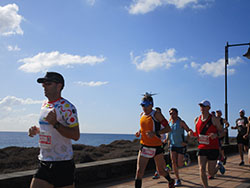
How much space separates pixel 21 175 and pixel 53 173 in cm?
286

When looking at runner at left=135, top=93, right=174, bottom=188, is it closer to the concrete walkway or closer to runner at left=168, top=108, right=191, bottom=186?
the concrete walkway

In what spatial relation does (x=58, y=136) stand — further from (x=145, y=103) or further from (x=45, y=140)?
(x=145, y=103)

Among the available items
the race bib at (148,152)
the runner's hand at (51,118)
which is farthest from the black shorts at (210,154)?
the runner's hand at (51,118)

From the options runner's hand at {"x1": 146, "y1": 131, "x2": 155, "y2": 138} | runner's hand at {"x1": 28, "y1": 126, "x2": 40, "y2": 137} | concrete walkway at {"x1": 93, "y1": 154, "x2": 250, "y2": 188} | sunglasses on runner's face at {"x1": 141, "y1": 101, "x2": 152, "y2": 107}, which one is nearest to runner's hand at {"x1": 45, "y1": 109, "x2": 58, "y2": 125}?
runner's hand at {"x1": 28, "y1": 126, "x2": 40, "y2": 137}

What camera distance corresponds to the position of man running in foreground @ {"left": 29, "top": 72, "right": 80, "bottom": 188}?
135 inches

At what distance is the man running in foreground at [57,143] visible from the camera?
3426 mm

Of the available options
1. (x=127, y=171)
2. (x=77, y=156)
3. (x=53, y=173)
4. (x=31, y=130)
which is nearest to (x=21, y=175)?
(x=31, y=130)

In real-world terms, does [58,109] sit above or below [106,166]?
above

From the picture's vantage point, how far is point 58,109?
3.53 m

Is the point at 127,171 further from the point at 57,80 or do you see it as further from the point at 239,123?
the point at 57,80

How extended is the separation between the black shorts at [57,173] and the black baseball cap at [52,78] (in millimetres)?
941

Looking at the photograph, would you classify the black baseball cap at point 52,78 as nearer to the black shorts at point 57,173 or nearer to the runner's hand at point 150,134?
the black shorts at point 57,173

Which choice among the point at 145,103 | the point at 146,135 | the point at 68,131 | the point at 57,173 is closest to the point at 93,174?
the point at 146,135

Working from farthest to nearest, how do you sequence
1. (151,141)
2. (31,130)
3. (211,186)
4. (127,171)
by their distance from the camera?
(127,171) → (211,186) → (151,141) → (31,130)
